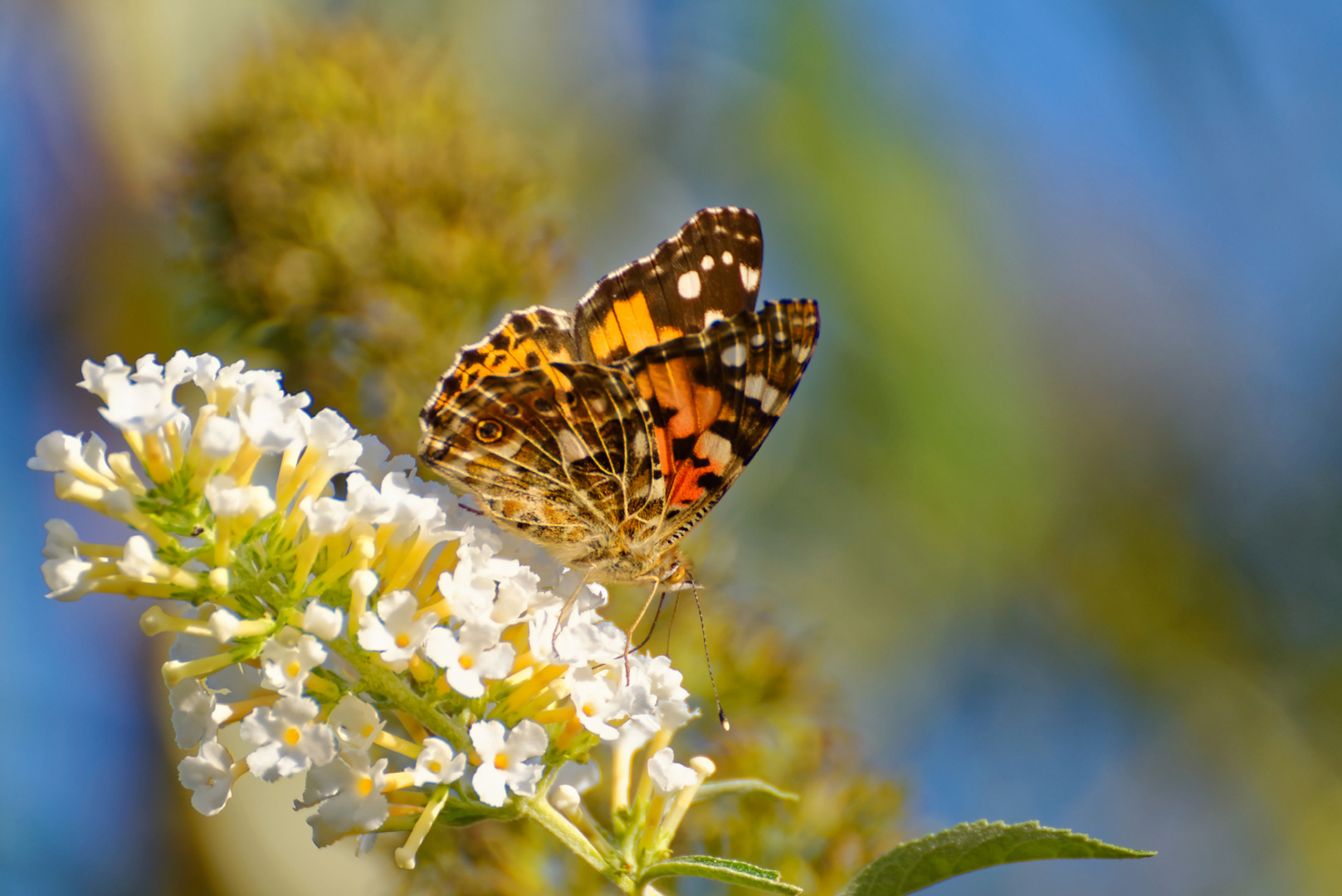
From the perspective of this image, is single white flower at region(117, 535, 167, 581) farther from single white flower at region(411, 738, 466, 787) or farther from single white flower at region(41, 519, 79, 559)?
single white flower at region(411, 738, 466, 787)

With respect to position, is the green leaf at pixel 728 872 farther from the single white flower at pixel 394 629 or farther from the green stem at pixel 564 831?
the single white flower at pixel 394 629

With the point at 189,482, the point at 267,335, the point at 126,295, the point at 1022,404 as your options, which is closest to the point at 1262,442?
the point at 1022,404

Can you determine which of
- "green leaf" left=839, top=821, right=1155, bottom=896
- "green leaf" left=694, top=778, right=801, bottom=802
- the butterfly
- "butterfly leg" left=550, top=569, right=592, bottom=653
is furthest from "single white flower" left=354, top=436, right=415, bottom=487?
"green leaf" left=839, top=821, right=1155, bottom=896

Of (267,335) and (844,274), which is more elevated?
(844,274)

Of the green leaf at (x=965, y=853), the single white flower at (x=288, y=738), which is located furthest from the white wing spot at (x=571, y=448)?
the green leaf at (x=965, y=853)

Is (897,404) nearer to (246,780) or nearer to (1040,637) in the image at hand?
(1040,637)
